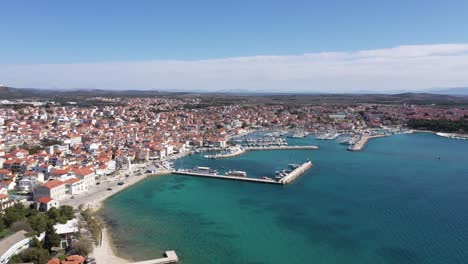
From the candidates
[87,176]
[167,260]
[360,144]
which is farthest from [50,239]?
[360,144]

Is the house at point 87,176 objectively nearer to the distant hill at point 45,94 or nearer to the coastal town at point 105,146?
the coastal town at point 105,146

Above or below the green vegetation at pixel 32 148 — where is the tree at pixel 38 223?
below

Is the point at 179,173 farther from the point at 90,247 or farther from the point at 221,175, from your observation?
the point at 90,247

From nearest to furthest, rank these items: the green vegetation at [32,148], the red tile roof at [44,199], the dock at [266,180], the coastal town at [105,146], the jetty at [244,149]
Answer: the red tile roof at [44,199], the coastal town at [105,146], the dock at [266,180], the green vegetation at [32,148], the jetty at [244,149]

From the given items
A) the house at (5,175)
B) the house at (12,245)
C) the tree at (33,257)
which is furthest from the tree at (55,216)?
the house at (5,175)

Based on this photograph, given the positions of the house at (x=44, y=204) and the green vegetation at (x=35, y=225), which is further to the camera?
the house at (x=44, y=204)

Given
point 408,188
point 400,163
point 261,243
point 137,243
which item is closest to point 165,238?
point 137,243

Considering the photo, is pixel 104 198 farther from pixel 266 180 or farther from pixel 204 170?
pixel 266 180
